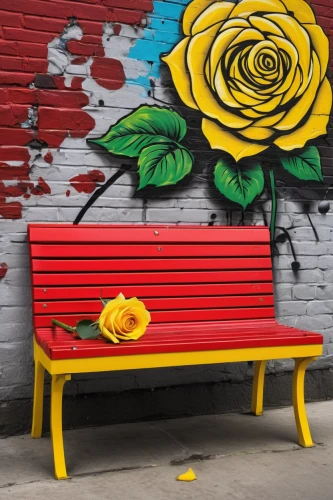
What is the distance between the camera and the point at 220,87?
12.5 feet

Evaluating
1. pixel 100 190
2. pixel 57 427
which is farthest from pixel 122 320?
pixel 100 190

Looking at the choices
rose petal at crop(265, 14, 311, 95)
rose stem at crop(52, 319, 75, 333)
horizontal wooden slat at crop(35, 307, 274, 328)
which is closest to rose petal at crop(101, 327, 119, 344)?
rose stem at crop(52, 319, 75, 333)

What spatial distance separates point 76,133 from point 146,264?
768 millimetres

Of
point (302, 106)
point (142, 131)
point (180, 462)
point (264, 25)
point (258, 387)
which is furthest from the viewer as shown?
point (302, 106)

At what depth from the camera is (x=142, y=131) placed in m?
3.65

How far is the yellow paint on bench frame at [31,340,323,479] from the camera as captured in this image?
108 inches

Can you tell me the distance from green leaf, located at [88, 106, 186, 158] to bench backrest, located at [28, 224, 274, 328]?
450 mm

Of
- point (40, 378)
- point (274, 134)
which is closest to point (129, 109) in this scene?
point (274, 134)

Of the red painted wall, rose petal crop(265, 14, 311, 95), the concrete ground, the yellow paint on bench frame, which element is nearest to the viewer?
the concrete ground

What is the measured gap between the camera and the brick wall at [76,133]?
11.1 ft

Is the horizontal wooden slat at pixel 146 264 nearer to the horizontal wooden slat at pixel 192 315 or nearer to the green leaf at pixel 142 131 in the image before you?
the horizontal wooden slat at pixel 192 315

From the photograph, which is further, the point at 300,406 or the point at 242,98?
the point at 242,98

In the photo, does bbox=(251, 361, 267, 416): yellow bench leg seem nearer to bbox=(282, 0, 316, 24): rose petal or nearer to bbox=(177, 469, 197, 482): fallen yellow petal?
bbox=(177, 469, 197, 482): fallen yellow petal

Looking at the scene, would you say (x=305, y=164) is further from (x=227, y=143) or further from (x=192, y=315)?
(x=192, y=315)
